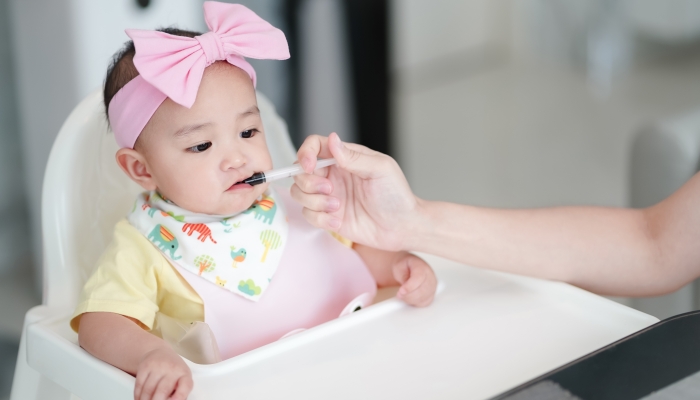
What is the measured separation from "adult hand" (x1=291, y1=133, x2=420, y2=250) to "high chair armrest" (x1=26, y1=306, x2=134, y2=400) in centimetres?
29

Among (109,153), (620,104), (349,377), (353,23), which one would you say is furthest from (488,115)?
(349,377)

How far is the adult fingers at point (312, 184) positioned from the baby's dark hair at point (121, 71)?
9.3 inches

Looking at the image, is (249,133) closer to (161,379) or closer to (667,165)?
(161,379)

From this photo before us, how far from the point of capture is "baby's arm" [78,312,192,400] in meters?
0.73

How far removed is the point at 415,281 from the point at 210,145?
30cm

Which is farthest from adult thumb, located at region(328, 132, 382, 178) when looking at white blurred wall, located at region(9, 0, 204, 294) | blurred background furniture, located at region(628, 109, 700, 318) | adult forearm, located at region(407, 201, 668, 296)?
white blurred wall, located at region(9, 0, 204, 294)

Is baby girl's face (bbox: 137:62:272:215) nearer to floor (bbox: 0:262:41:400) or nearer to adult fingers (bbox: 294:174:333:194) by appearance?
adult fingers (bbox: 294:174:333:194)

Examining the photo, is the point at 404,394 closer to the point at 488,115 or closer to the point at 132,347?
the point at 132,347

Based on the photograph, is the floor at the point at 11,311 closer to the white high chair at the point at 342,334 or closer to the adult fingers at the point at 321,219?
the white high chair at the point at 342,334

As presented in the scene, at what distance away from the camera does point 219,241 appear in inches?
37.3

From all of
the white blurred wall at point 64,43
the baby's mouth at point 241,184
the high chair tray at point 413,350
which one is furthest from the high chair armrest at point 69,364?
the white blurred wall at point 64,43

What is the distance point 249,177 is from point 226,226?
0.08m

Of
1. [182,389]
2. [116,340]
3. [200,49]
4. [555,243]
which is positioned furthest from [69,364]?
[555,243]

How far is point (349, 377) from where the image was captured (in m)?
0.79
